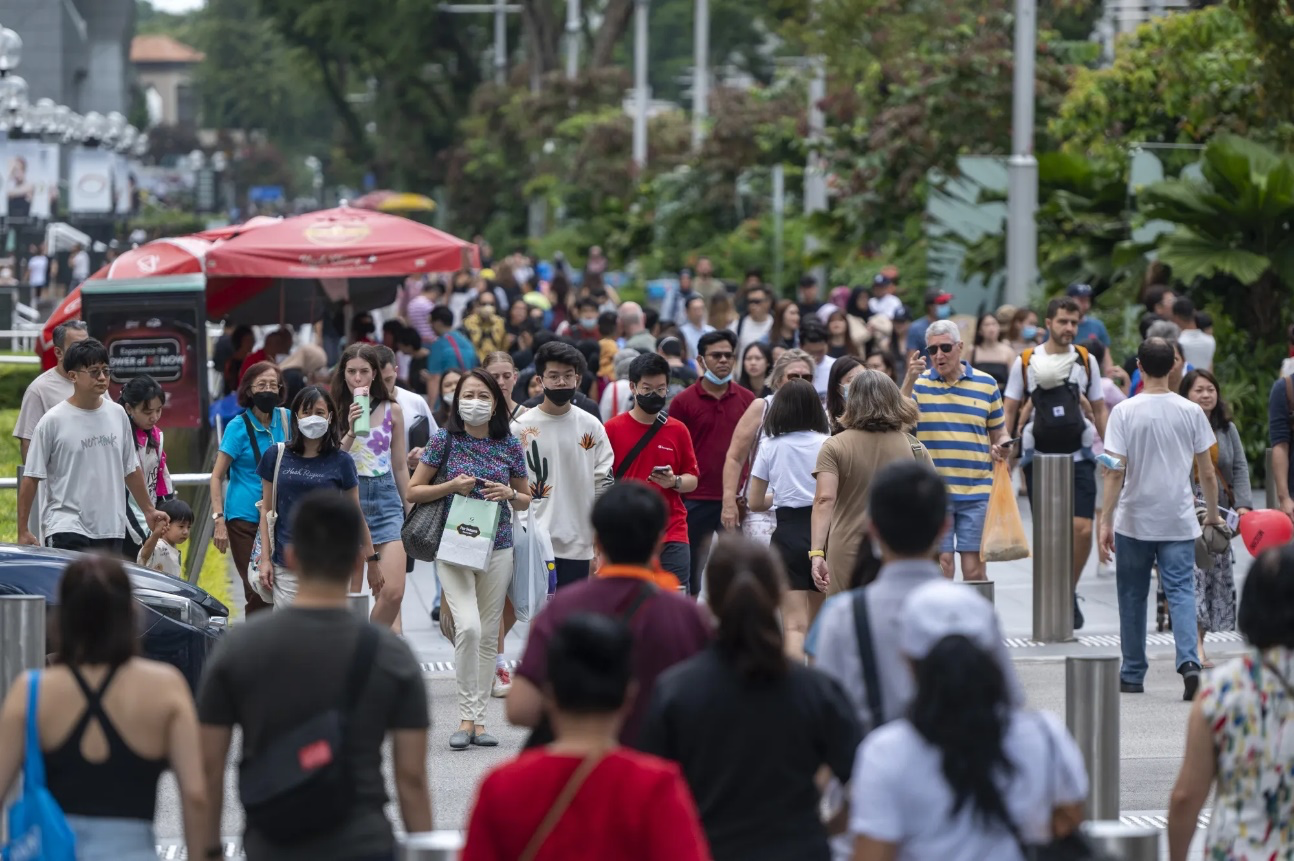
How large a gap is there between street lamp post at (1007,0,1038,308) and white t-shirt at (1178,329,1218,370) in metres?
5.12

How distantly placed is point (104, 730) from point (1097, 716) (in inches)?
132

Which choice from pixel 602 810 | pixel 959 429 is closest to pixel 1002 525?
pixel 959 429

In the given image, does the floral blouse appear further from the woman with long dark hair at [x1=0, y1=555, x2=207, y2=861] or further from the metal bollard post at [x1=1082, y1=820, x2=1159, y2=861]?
the woman with long dark hair at [x1=0, y1=555, x2=207, y2=861]

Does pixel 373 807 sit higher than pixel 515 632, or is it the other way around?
pixel 373 807

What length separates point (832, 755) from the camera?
4.37 m

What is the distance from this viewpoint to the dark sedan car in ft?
28.9

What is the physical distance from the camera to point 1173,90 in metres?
21.2

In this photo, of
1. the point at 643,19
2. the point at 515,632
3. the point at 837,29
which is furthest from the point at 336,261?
the point at 643,19

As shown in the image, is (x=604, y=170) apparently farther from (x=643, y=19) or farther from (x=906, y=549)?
(x=906, y=549)

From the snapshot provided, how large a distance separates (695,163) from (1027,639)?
28075mm

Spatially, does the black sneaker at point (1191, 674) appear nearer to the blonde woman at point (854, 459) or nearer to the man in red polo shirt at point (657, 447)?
the blonde woman at point (854, 459)

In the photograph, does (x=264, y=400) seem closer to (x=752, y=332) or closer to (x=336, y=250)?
(x=336, y=250)

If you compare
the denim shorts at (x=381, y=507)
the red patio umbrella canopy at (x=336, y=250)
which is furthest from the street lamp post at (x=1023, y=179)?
the denim shorts at (x=381, y=507)

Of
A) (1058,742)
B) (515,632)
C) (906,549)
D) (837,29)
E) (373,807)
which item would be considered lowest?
(515,632)
